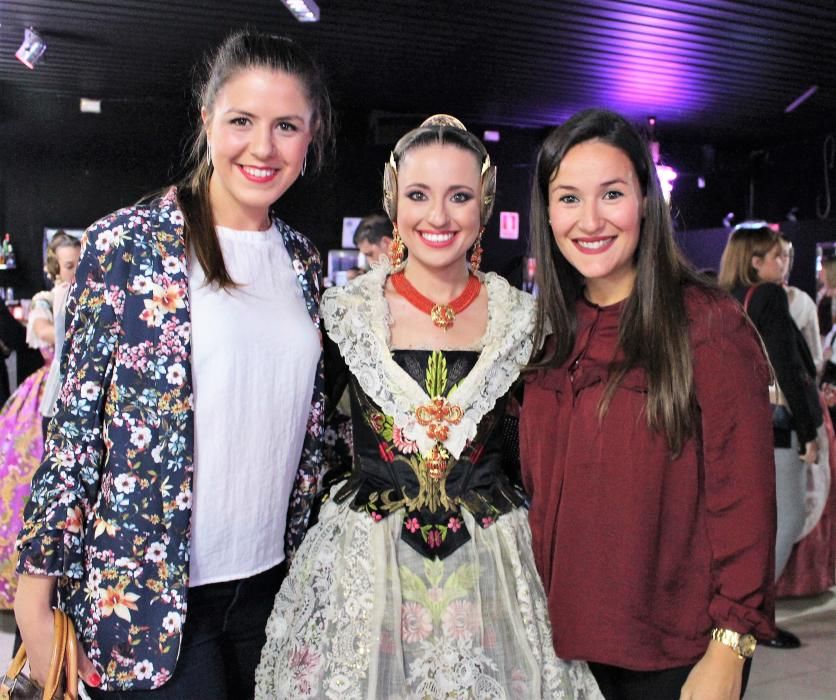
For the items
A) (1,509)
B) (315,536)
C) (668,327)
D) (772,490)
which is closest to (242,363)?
(315,536)

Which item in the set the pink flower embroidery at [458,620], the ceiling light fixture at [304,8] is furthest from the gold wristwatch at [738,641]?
the ceiling light fixture at [304,8]

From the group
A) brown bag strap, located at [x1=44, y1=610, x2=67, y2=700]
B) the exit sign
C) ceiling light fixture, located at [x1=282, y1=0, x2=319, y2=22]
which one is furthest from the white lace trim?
the exit sign

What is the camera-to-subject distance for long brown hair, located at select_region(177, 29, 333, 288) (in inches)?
60.3

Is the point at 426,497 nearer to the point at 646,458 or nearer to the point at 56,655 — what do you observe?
the point at 646,458

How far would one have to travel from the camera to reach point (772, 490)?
1.47 metres

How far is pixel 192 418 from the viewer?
4.74 feet

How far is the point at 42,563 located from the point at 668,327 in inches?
44.2

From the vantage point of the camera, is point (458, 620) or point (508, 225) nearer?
point (458, 620)

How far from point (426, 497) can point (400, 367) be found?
275 mm

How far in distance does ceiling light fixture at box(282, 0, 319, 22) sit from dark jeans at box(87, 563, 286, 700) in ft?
12.6

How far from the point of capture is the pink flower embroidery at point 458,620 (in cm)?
156

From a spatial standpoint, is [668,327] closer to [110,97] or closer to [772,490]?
[772,490]

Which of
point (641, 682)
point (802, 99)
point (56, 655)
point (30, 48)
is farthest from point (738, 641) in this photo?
point (802, 99)

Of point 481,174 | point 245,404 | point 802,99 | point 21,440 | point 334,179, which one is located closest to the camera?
point 245,404
